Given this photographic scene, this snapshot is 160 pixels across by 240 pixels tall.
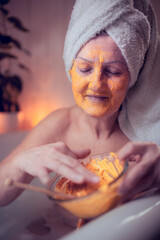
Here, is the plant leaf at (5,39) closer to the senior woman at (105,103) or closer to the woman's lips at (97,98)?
the senior woman at (105,103)

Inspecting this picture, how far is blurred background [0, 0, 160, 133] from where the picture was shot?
2.47 meters

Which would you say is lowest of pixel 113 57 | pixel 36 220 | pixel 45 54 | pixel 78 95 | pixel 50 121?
pixel 36 220

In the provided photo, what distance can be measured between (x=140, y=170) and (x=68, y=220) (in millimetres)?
463

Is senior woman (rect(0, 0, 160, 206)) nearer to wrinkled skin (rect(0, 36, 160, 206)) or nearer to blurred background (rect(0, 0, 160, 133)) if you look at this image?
wrinkled skin (rect(0, 36, 160, 206))

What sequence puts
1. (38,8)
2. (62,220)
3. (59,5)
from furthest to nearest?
(38,8)
(59,5)
(62,220)

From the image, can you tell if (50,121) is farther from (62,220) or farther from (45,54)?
(45,54)

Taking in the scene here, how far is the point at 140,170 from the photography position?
481mm

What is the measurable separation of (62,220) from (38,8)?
2.46m

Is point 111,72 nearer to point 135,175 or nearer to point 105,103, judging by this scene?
point 105,103

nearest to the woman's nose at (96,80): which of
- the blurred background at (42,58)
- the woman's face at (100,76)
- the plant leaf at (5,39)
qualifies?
the woman's face at (100,76)

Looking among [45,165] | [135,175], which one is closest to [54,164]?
[45,165]

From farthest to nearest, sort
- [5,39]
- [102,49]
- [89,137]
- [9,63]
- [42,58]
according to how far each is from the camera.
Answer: [9,63] → [42,58] → [5,39] → [89,137] → [102,49]

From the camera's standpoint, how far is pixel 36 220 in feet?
3.23

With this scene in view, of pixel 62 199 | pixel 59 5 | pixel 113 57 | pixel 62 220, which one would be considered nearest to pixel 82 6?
pixel 113 57
